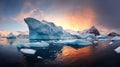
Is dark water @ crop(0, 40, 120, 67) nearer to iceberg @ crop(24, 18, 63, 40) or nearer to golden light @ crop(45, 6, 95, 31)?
iceberg @ crop(24, 18, 63, 40)

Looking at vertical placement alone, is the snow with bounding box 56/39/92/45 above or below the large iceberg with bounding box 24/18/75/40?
below

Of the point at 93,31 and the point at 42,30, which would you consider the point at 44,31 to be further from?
the point at 93,31

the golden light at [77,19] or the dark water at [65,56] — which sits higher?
the golden light at [77,19]

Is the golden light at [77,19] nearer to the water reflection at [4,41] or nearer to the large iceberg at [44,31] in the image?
the large iceberg at [44,31]

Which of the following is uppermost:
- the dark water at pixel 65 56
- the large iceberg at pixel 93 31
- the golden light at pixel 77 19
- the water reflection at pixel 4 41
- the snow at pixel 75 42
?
the golden light at pixel 77 19

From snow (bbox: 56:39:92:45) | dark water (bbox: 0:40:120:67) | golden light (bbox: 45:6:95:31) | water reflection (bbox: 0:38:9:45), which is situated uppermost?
golden light (bbox: 45:6:95:31)

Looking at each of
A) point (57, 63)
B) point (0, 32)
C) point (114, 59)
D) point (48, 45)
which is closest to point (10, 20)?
point (0, 32)

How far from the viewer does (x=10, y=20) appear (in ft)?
7.77

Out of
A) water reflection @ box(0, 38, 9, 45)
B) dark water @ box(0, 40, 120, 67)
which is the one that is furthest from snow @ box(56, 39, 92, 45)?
water reflection @ box(0, 38, 9, 45)

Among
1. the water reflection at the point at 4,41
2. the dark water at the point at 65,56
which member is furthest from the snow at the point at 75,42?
the water reflection at the point at 4,41

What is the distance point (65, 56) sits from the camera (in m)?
2.30

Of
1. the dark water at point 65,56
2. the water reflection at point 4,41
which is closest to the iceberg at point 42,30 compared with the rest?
the dark water at point 65,56

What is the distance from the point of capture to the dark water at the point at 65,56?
2301 mm

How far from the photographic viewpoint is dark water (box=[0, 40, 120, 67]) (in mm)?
2301
